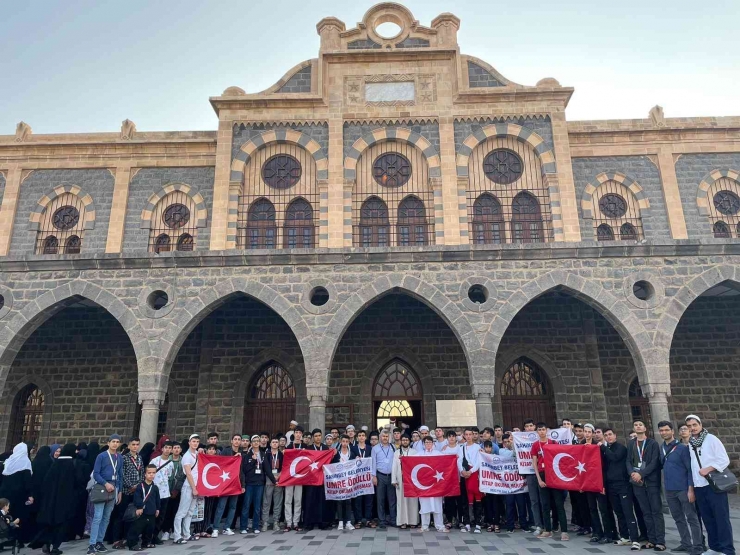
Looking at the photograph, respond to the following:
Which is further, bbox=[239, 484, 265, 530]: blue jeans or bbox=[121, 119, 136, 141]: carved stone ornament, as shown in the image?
bbox=[121, 119, 136, 141]: carved stone ornament

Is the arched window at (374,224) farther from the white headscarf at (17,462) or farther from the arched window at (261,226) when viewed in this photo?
the white headscarf at (17,462)

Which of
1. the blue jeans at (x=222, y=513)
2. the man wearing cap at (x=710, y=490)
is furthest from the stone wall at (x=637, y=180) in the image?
the blue jeans at (x=222, y=513)

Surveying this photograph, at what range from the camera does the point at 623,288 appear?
11438 mm

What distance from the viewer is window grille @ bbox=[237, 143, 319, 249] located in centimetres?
1511

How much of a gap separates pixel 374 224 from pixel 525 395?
6.34 metres

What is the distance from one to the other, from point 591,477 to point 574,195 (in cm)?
951

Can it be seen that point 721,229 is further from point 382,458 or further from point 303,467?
point 303,467

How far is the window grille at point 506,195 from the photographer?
14953 mm

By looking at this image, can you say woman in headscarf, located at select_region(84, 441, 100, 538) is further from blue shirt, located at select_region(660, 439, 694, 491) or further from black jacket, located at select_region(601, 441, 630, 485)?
blue shirt, located at select_region(660, 439, 694, 491)

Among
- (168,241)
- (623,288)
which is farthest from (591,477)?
(168,241)

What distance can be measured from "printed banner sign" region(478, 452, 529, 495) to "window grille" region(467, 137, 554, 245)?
25.7 ft

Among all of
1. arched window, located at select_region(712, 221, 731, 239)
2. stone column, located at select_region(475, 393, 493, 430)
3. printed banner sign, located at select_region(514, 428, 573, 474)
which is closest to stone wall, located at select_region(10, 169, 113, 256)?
stone column, located at select_region(475, 393, 493, 430)

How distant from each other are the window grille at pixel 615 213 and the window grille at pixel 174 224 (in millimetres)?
11825

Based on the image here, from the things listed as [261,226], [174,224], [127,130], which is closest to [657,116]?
[261,226]
